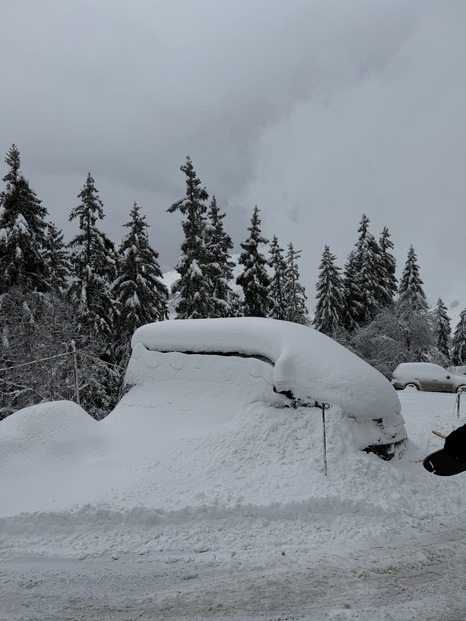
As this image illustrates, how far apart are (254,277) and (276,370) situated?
2063cm

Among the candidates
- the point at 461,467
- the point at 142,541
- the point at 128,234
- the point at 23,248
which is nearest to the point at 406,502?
the point at 461,467

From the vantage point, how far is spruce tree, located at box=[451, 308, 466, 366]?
132ft

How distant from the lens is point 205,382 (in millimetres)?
5918

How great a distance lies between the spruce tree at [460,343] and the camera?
40.3 metres

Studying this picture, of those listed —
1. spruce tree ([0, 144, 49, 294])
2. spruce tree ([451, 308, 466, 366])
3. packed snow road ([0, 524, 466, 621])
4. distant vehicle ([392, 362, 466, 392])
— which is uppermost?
spruce tree ([0, 144, 49, 294])

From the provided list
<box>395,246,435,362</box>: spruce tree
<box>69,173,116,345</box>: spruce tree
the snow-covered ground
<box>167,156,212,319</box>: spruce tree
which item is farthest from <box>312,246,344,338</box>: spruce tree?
the snow-covered ground

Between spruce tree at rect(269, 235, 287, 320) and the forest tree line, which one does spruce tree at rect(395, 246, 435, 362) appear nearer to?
the forest tree line

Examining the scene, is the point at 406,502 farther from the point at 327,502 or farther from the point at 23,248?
the point at 23,248

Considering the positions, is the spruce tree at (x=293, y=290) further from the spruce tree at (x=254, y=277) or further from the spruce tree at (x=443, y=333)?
the spruce tree at (x=443, y=333)

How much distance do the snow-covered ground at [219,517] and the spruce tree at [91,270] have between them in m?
13.8

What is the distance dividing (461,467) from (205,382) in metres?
3.82

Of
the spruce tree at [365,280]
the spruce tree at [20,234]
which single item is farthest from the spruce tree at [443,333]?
the spruce tree at [20,234]

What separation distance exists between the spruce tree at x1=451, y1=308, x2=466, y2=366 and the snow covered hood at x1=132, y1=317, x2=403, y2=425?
4110 centimetres

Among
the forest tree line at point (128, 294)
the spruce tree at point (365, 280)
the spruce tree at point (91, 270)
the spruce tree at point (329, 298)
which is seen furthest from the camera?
the spruce tree at point (365, 280)
